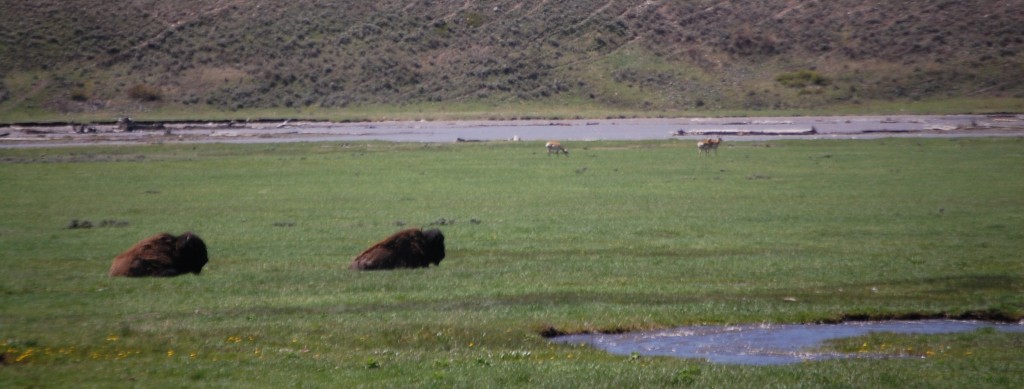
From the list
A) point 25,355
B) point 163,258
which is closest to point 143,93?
point 163,258

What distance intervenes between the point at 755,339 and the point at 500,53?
75014 millimetres

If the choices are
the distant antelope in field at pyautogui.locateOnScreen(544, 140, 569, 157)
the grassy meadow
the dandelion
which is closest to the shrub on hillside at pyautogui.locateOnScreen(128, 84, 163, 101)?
the grassy meadow

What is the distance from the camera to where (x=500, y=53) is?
86.4 metres

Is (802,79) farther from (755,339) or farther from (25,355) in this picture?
(25,355)

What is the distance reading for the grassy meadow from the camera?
35.3 feet

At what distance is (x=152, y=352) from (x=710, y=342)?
6743 mm

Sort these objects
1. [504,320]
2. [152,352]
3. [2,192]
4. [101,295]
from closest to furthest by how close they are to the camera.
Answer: [152,352] < [504,320] < [101,295] < [2,192]

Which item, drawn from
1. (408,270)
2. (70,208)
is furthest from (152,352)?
(70,208)

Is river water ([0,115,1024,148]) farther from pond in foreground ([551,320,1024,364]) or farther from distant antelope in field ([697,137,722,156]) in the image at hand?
pond in foreground ([551,320,1024,364])

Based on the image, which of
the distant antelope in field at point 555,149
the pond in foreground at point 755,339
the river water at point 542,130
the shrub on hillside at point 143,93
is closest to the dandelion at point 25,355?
the pond in foreground at point 755,339

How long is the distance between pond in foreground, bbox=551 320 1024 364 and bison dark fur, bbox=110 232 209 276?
7591mm

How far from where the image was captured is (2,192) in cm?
3375

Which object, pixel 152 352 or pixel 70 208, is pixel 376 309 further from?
pixel 70 208

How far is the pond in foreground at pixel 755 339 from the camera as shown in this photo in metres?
12.0
